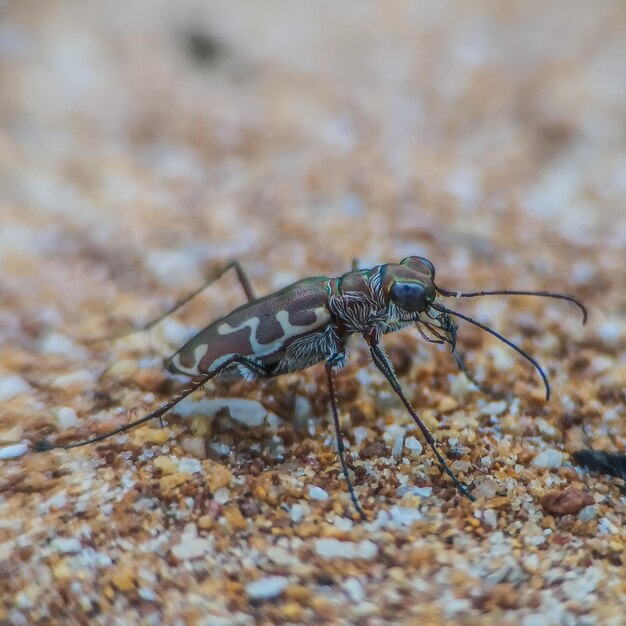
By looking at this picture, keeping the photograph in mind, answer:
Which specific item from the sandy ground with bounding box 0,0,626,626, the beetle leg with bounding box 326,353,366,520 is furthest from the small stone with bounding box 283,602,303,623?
the beetle leg with bounding box 326,353,366,520

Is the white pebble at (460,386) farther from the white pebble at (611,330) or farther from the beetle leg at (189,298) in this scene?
the beetle leg at (189,298)

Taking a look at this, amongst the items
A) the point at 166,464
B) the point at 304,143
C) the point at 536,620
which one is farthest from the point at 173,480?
the point at 304,143

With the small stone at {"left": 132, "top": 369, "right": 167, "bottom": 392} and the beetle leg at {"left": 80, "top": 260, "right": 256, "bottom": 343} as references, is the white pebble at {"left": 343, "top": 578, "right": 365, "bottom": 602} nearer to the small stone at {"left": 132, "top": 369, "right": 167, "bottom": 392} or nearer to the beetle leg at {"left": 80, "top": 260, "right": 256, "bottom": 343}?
the small stone at {"left": 132, "top": 369, "right": 167, "bottom": 392}

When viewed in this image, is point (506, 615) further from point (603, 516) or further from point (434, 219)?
point (434, 219)

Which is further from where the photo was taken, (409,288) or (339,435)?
(409,288)

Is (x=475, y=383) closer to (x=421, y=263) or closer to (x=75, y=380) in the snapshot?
(x=421, y=263)

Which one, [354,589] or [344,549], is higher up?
[344,549]
